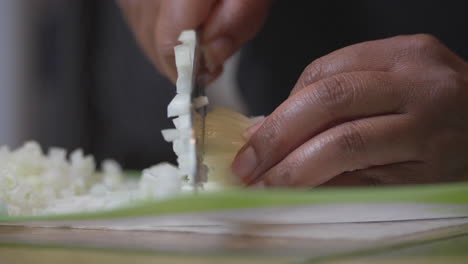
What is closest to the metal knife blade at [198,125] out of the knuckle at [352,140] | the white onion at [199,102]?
the white onion at [199,102]

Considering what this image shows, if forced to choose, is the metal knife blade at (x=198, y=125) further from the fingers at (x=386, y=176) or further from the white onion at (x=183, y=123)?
the fingers at (x=386, y=176)

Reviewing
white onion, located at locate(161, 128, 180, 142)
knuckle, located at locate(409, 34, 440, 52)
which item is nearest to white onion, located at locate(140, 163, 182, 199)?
white onion, located at locate(161, 128, 180, 142)

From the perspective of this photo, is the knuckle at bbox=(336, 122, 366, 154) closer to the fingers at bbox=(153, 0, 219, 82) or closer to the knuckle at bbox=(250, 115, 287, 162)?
the knuckle at bbox=(250, 115, 287, 162)

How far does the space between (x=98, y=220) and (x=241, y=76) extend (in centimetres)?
59

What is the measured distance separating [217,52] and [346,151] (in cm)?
23

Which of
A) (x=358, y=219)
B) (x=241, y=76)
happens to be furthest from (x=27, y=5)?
(x=358, y=219)

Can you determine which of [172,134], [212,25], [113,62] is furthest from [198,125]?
[113,62]

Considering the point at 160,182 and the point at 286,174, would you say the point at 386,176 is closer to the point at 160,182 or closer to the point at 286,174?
the point at 286,174

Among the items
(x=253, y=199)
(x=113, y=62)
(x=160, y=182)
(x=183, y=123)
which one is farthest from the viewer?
(x=113, y=62)

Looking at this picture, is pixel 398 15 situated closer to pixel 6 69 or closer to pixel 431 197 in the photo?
pixel 431 197

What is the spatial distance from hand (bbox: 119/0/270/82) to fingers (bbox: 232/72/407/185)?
0.16 meters

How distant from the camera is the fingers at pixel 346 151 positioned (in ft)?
1.35

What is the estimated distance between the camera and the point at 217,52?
0.59m

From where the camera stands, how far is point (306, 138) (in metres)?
0.43
